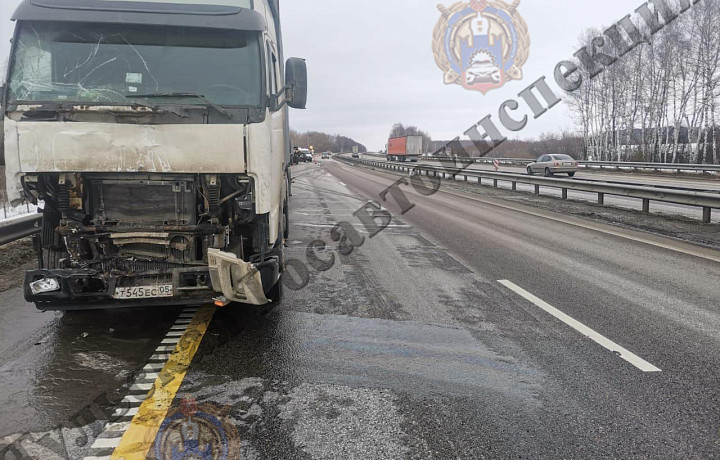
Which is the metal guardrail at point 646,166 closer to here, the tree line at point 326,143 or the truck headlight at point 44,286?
the truck headlight at point 44,286

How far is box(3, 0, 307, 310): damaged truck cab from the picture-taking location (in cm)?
416

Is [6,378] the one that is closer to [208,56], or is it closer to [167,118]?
[167,118]

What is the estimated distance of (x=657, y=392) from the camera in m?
3.40

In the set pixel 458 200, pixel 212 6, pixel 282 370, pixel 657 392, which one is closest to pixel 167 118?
pixel 212 6

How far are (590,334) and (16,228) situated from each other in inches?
284

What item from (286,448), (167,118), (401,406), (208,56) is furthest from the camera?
(208,56)

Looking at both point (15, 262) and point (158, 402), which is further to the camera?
point (15, 262)

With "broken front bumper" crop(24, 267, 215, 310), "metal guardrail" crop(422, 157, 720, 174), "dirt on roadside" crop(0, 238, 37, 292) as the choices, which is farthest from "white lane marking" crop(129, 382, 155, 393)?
"metal guardrail" crop(422, 157, 720, 174)

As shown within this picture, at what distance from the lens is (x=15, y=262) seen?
7.48m

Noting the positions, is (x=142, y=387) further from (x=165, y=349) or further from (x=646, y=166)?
(x=646, y=166)

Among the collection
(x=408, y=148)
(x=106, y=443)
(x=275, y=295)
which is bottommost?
(x=106, y=443)

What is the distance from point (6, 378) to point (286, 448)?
2.36 m

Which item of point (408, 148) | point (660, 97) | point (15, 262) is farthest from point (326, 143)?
point (15, 262)

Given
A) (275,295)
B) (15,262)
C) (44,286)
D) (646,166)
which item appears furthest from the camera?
(646,166)
